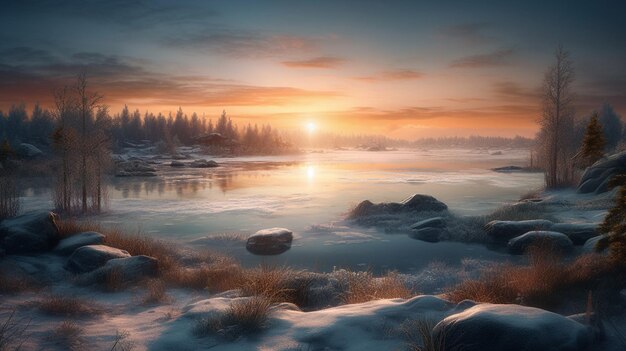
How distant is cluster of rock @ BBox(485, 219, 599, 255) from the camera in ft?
47.4

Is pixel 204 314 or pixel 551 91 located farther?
pixel 551 91

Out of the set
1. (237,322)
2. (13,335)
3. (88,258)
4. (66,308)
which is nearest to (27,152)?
(88,258)

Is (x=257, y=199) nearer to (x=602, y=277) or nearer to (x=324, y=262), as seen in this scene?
(x=324, y=262)

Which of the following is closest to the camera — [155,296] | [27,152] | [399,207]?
[155,296]

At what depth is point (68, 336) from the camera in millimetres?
6508

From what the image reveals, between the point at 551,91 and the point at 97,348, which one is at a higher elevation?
the point at 551,91

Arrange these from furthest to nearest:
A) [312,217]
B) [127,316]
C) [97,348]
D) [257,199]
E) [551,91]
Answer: [551,91] < [257,199] < [312,217] < [127,316] < [97,348]

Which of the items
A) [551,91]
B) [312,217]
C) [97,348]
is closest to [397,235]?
[312,217]

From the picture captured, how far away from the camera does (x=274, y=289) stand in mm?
8883

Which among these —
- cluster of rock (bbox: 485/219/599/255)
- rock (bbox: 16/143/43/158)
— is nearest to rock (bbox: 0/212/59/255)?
cluster of rock (bbox: 485/219/599/255)

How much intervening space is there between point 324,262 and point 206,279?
14.9 ft

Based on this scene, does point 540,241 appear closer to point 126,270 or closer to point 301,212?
point 301,212

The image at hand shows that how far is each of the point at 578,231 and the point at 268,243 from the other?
12.0 metres

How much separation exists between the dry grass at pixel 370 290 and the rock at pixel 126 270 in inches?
223
